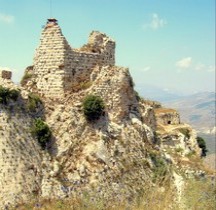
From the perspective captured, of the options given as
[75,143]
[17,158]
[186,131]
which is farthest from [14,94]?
[186,131]

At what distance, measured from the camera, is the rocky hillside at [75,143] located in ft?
81.7

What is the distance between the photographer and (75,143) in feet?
86.9

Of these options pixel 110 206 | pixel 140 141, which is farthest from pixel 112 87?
pixel 110 206

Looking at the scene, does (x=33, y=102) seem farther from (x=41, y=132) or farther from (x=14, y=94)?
(x=41, y=132)

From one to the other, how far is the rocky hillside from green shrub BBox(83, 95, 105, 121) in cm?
14

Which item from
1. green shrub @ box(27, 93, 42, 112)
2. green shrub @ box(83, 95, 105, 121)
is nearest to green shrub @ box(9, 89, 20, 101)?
green shrub @ box(27, 93, 42, 112)

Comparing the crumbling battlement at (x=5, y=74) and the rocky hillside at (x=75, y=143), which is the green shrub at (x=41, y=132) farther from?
the crumbling battlement at (x=5, y=74)

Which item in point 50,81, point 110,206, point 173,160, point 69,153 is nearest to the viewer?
point 110,206

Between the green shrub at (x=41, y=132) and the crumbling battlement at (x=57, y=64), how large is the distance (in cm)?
265

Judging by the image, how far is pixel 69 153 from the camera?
26.1 metres

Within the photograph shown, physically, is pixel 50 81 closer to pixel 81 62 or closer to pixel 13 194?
pixel 81 62

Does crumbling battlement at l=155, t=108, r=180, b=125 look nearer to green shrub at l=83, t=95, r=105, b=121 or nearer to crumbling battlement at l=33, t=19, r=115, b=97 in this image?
crumbling battlement at l=33, t=19, r=115, b=97

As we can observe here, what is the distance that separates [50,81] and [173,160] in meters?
9.80

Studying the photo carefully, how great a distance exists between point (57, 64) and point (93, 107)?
3679 mm
